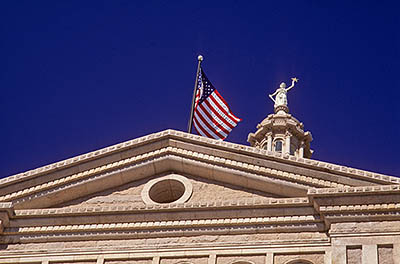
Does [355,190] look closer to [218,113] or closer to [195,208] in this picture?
[195,208]

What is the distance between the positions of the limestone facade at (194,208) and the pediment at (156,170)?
3 centimetres

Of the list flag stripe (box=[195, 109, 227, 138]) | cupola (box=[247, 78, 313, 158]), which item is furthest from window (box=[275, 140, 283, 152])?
flag stripe (box=[195, 109, 227, 138])

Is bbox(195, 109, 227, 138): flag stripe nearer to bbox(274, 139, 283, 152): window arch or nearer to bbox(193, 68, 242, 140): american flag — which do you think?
bbox(193, 68, 242, 140): american flag

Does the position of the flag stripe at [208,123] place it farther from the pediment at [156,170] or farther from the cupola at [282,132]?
the cupola at [282,132]

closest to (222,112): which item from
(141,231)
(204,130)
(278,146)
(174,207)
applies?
(204,130)

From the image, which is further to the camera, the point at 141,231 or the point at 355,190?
the point at 141,231

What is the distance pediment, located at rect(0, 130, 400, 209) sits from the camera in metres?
26.1

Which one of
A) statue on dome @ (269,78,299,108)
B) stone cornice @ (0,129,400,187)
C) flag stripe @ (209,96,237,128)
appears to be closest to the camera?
stone cornice @ (0,129,400,187)

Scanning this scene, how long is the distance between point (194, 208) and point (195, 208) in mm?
26

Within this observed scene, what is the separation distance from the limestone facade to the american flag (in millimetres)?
6636

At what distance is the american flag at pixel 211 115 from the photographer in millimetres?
34125

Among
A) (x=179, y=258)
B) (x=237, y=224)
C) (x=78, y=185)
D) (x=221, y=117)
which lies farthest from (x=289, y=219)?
(x=221, y=117)

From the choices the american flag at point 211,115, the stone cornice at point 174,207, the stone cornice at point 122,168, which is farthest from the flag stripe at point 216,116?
the stone cornice at point 174,207

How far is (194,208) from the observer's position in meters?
25.6
